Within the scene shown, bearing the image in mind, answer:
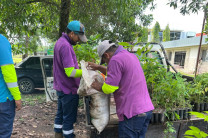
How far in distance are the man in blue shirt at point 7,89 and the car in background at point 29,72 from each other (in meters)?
5.02

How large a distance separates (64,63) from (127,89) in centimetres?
101

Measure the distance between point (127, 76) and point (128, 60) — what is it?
7.0 inches

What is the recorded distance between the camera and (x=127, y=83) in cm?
174

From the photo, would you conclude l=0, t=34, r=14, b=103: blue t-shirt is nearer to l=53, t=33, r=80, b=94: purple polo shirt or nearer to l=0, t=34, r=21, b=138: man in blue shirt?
l=0, t=34, r=21, b=138: man in blue shirt

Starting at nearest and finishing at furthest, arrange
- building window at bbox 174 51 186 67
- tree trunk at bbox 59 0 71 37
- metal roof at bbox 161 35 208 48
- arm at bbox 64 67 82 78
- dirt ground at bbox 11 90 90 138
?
arm at bbox 64 67 82 78 < dirt ground at bbox 11 90 90 138 < tree trunk at bbox 59 0 71 37 < metal roof at bbox 161 35 208 48 < building window at bbox 174 51 186 67

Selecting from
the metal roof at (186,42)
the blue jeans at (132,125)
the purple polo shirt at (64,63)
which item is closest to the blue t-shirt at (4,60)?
the purple polo shirt at (64,63)

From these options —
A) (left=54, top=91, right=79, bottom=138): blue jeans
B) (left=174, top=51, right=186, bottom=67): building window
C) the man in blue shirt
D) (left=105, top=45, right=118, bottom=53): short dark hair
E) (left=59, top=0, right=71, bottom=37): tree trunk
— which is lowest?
(left=174, top=51, right=186, bottom=67): building window

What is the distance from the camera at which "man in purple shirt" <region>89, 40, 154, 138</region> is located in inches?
66.7

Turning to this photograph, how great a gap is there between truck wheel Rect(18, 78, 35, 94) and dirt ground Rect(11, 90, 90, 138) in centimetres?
191

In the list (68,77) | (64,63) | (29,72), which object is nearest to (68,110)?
(68,77)

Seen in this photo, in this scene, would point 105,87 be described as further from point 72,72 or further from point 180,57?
point 180,57

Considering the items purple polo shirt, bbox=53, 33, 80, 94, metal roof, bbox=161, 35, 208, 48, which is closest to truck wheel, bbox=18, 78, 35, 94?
purple polo shirt, bbox=53, 33, 80, 94

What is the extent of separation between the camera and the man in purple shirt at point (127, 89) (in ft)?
5.56

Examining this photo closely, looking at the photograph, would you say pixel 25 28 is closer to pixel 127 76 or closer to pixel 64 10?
pixel 64 10
